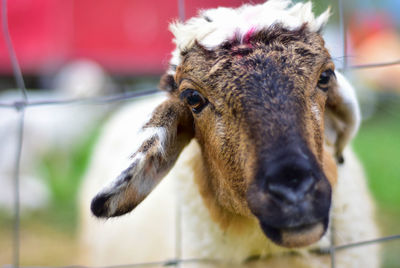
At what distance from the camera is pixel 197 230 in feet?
9.00

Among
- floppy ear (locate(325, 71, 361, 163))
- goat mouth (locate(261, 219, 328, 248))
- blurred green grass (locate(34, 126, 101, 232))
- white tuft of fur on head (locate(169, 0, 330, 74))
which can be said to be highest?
white tuft of fur on head (locate(169, 0, 330, 74))

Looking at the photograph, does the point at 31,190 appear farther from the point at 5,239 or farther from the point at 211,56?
the point at 211,56

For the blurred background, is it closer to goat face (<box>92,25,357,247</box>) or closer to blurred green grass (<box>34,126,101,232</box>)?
blurred green grass (<box>34,126,101,232</box>)

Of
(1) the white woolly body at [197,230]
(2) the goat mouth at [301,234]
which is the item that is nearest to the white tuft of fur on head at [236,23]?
(1) the white woolly body at [197,230]

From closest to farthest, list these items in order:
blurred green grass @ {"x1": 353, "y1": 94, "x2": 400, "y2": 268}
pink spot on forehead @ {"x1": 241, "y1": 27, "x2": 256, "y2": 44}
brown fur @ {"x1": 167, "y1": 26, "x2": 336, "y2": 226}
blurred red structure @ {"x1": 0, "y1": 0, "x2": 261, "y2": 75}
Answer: brown fur @ {"x1": 167, "y1": 26, "x2": 336, "y2": 226}, pink spot on forehead @ {"x1": 241, "y1": 27, "x2": 256, "y2": 44}, blurred green grass @ {"x1": 353, "y1": 94, "x2": 400, "y2": 268}, blurred red structure @ {"x1": 0, "y1": 0, "x2": 261, "y2": 75}

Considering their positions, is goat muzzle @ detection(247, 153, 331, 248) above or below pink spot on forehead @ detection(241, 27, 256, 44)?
below

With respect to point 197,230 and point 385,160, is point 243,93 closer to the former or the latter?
point 197,230

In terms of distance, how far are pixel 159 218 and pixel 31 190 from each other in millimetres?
3748

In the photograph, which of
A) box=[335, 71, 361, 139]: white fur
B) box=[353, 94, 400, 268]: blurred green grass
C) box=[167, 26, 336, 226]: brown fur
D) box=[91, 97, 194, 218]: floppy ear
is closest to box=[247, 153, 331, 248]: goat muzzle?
box=[167, 26, 336, 226]: brown fur

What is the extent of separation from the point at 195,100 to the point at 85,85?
366 inches

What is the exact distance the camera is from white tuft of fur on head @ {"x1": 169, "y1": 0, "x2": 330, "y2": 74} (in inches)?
85.7

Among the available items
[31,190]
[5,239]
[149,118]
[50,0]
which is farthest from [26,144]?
[50,0]

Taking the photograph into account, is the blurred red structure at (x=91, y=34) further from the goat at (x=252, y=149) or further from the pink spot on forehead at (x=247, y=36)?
the pink spot on forehead at (x=247, y=36)

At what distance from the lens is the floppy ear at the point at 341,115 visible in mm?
2482
